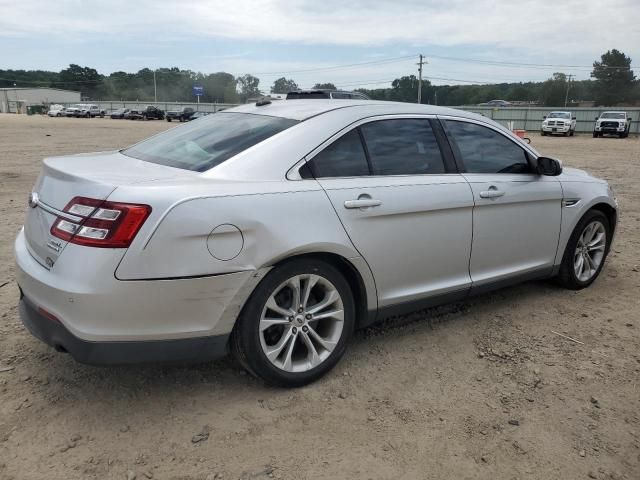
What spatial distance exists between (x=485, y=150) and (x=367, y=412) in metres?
2.17

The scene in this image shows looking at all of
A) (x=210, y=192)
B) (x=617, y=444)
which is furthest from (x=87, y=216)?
(x=617, y=444)

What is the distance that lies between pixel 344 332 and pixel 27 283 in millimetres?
1741

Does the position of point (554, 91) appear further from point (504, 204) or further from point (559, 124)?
point (504, 204)

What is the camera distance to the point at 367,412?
2.92m

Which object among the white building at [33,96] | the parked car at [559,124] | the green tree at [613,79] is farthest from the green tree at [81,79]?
the parked car at [559,124]

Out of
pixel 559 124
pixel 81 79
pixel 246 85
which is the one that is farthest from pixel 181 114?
pixel 81 79

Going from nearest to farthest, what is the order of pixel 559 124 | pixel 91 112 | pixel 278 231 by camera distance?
pixel 278 231, pixel 559 124, pixel 91 112

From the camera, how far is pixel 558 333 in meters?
3.98

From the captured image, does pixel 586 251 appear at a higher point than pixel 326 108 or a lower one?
lower

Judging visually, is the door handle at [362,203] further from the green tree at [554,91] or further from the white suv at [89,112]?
the green tree at [554,91]

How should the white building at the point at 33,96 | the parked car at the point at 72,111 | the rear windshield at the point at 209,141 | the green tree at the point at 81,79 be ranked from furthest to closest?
the green tree at the point at 81,79
the white building at the point at 33,96
the parked car at the point at 72,111
the rear windshield at the point at 209,141

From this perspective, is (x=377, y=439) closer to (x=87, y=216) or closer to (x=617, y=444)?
(x=617, y=444)

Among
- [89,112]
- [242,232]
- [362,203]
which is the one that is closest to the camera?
[242,232]

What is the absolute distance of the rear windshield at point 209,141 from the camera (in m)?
3.13
